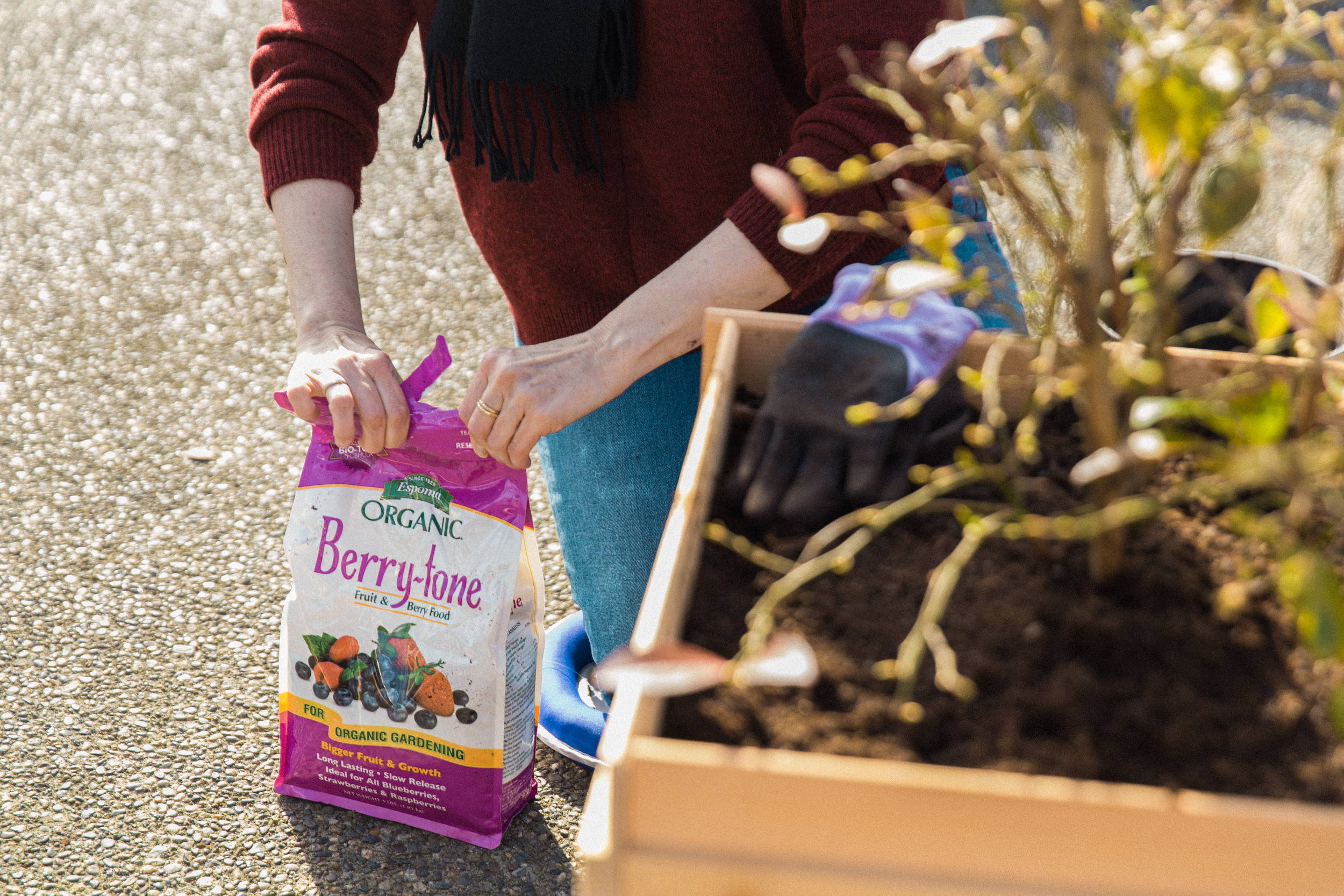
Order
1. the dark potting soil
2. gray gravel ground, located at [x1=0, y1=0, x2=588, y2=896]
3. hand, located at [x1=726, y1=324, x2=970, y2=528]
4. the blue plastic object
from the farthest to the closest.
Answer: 1. the blue plastic object
2. gray gravel ground, located at [x1=0, y1=0, x2=588, y2=896]
3. hand, located at [x1=726, y1=324, x2=970, y2=528]
4. the dark potting soil

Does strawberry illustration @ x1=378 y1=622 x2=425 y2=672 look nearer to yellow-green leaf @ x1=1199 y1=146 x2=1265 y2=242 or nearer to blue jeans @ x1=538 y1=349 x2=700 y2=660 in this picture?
blue jeans @ x1=538 y1=349 x2=700 y2=660

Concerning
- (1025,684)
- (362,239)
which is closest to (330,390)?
(1025,684)

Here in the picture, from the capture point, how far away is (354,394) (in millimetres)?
1145

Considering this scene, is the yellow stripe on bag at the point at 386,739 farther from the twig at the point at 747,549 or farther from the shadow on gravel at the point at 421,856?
the twig at the point at 747,549

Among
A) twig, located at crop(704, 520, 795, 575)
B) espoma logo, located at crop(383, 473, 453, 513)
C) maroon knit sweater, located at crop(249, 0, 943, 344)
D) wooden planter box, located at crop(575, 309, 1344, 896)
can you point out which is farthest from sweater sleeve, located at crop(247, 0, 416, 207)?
wooden planter box, located at crop(575, 309, 1344, 896)

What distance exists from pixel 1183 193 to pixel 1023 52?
0.42 ft

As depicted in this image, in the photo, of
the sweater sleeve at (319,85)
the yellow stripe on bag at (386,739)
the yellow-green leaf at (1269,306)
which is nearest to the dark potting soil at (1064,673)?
the yellow-green leaf at (1269,306)

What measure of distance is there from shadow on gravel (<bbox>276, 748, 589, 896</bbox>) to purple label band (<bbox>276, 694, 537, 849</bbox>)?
18 millimetres

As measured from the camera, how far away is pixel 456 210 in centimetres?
289

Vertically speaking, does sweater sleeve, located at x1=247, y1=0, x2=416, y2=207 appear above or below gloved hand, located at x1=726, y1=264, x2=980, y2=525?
above

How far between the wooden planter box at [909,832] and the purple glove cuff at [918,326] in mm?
346

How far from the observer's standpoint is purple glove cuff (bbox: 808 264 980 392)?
0.79 meters

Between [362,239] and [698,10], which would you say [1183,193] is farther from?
[362,239]

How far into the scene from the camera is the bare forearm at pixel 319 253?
1.29 m
